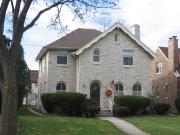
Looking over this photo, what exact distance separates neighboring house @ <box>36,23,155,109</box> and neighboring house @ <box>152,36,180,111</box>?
5597 mm

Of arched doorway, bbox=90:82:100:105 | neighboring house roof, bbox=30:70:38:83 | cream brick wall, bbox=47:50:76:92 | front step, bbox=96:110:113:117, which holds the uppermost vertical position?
neighboring house roof, bbox=30:70:38:83

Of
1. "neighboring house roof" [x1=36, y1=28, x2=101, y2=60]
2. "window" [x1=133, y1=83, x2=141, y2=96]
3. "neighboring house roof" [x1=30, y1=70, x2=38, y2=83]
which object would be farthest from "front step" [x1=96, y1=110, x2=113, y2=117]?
"neighboring house roof" [x1=30, y1=70, x2=38, y2=83]

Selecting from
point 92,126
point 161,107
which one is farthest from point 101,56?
point 92,126

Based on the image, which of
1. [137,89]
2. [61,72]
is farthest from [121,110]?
[61,72]

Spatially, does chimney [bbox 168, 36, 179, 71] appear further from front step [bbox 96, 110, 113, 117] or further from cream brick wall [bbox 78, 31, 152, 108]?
front step [bbox 96, 110, 113, 117]

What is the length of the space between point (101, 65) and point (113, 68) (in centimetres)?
122

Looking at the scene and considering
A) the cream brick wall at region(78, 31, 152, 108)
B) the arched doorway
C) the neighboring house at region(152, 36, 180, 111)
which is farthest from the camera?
the neighboring house at region(152, 36, 180, 111)

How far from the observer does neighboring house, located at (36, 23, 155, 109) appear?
43.9 meters

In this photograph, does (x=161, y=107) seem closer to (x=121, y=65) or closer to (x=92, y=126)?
(x=121, y=65)

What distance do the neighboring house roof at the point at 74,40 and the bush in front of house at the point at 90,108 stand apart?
7028 millimetres

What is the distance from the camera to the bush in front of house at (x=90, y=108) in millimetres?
38344

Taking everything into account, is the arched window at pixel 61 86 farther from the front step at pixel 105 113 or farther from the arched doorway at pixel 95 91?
the front step at pixel 105 113

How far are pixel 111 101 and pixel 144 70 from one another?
510 cm

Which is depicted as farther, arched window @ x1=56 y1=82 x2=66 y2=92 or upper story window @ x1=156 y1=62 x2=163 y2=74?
upper story window @ x1=156 y1=62 x2=163 y2=74
